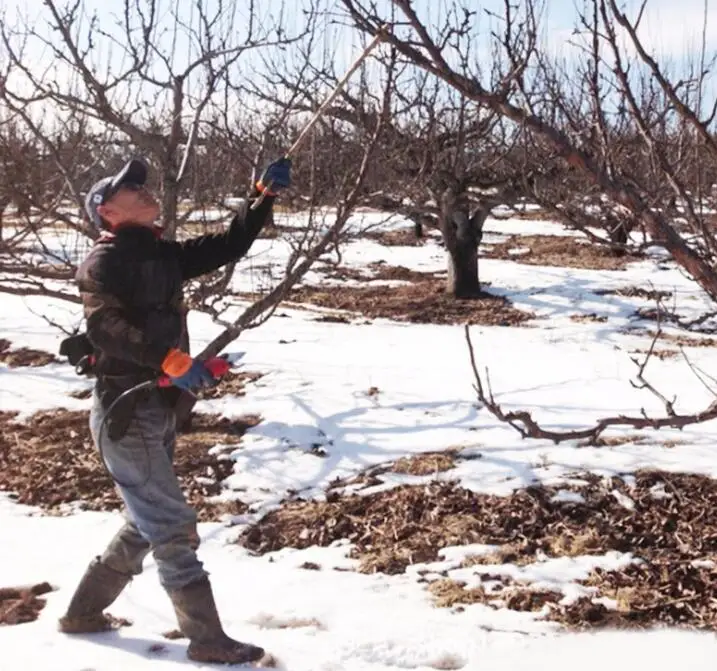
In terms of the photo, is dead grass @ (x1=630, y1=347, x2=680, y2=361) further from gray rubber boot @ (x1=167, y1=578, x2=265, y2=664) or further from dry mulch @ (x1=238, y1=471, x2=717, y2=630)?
gray rubber boot @ (x1=167, y1=578, x2=265, y2=664)

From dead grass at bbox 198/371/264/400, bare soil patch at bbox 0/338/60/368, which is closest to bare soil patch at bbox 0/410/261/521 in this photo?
dead grass at bbox 198/371/264/400

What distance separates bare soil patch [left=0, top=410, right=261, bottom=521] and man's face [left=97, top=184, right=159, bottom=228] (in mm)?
1975

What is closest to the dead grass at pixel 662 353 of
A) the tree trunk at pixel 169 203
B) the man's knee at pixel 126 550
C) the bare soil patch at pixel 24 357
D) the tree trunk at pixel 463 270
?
the tree trunk at pixel 463 270

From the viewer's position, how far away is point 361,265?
46.4 ft

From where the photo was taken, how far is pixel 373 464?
15.9ft

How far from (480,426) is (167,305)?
289 cm

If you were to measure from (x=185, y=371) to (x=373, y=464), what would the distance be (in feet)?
8.12

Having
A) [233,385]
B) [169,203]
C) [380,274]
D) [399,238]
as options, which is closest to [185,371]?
[169,203]

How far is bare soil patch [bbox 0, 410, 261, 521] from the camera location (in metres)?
4.58

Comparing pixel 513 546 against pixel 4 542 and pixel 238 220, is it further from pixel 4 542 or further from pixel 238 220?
pixel 4 542

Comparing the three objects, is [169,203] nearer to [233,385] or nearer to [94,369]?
[233,385]

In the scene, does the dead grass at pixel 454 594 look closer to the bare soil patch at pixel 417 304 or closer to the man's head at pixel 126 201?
the man's head at pixel 126 201

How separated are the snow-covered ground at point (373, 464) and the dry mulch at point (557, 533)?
0.33 feet

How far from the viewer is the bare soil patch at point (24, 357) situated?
7.51m
